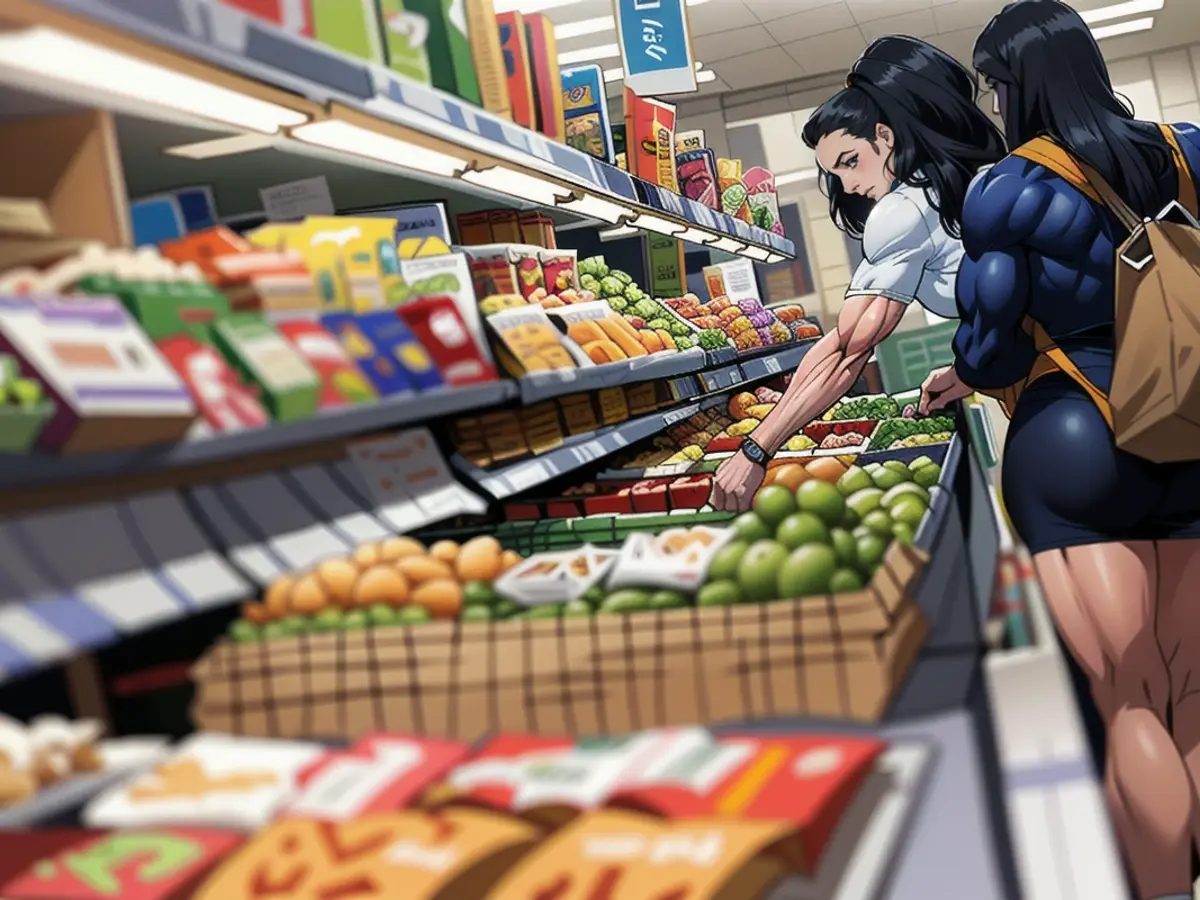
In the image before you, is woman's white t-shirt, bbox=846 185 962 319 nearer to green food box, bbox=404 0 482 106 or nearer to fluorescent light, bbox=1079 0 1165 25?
green food box, bbox=404 0 482 106

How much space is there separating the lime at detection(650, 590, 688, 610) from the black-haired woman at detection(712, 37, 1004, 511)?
1573mm

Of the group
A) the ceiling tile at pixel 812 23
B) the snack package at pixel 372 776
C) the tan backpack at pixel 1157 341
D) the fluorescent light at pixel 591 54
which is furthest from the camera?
the fluorescent light at pixel 591 54

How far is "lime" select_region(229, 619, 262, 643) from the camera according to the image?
4.76 ft

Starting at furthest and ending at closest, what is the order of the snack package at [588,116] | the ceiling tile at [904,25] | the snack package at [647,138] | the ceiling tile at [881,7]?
the ceiling tile at [904,25] → the ceiling tile at [881,7] → the snack package at [647,138] → the snack package at [588,116]

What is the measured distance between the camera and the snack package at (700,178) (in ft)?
18.9

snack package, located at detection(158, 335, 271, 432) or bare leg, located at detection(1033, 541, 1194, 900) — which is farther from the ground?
snack package, located at detection(158, 335, 271, 432)

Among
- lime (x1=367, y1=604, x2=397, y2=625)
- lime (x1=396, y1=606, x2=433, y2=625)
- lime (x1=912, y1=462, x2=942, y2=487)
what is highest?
lime (x1=367, y1=604, x2=397, y2=625)

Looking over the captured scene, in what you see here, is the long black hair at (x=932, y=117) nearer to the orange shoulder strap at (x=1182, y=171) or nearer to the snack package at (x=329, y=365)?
the orange shoulder strap at (x=1182, y=171)

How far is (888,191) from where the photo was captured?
4.03m

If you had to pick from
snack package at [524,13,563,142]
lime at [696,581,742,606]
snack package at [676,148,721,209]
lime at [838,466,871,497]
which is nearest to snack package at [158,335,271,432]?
lime at [696,581,742,606]

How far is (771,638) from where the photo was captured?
1.37m

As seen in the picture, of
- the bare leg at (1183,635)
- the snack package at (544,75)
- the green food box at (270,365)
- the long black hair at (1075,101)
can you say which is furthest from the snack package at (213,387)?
the bare leg at (1183,635)

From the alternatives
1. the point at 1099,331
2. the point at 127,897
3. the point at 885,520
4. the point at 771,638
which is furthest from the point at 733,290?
the point at 127,897

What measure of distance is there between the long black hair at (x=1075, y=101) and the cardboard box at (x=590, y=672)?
1.79 m
